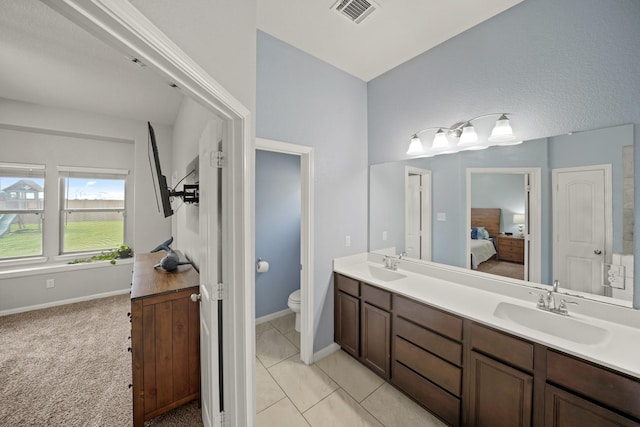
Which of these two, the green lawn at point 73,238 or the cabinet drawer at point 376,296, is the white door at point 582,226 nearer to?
the cabinet drawer at point 376,296

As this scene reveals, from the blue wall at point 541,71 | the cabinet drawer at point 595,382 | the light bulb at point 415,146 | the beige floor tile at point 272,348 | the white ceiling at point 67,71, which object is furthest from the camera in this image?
the beige floor tile at point 272,348

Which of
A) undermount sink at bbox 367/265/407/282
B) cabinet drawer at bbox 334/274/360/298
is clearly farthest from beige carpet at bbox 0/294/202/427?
undermount sink at bbox 367/265/407/282

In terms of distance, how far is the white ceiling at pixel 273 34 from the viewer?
5.61ft

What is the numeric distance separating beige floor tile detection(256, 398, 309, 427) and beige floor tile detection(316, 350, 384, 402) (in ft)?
1.46

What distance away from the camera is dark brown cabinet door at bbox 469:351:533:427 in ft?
4.11

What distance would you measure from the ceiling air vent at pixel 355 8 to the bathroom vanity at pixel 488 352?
2.10 metres

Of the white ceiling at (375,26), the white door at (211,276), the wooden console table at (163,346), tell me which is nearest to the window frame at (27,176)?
the wooden console table at (163,346)

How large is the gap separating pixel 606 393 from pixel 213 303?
A: 1869 mm

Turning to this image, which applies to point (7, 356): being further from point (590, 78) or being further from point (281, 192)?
point (590, 78)

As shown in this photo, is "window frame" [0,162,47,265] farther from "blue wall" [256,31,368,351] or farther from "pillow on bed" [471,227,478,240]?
"pillow on bed" [471,227,478,240]

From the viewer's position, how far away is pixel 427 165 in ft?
7.31

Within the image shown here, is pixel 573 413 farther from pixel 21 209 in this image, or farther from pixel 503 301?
pixel 21 209

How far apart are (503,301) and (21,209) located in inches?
221

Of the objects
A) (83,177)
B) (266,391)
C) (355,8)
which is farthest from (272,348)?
(83,177)
